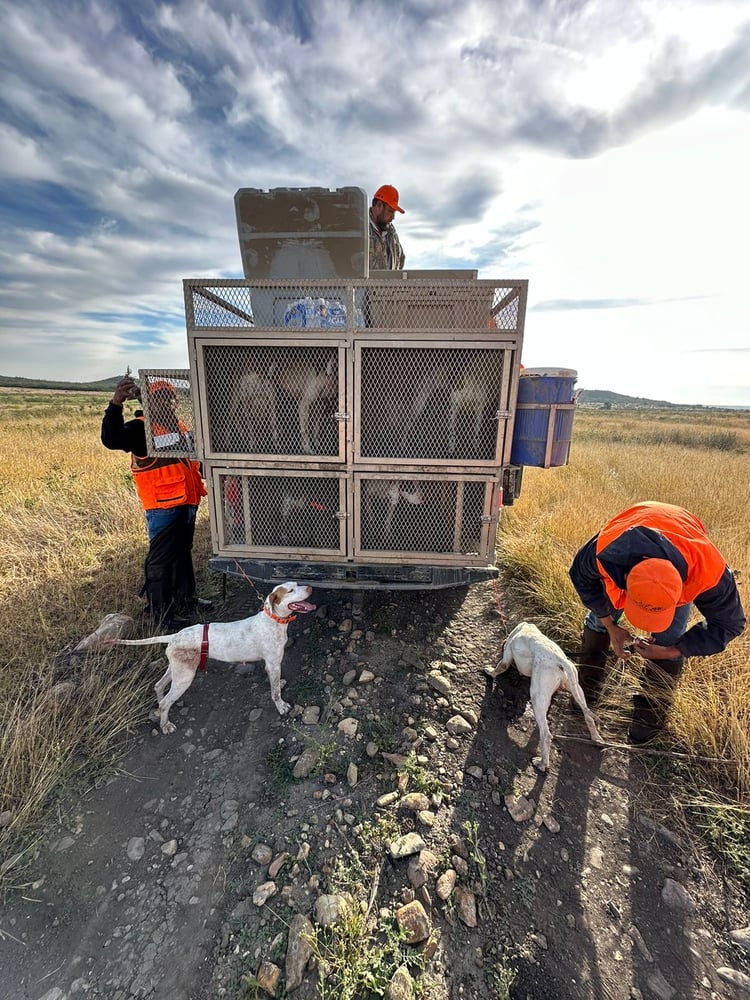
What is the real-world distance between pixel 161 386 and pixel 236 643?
1963mm

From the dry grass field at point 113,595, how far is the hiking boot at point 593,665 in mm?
150

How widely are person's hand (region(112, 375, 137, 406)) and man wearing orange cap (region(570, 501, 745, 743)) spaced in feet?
11.2

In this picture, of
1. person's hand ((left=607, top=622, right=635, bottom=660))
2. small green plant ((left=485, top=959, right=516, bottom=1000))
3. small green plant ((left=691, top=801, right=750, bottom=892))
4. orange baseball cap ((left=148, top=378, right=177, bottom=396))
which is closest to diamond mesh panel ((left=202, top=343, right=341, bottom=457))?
orange baseball cap ((left=148, top=378, right=177, bottom=396))

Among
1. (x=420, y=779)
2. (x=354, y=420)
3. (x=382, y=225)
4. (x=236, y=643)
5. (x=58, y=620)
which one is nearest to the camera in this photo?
(x=420, y=779)

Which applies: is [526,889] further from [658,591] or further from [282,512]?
[282,512]

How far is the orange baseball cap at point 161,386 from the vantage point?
10.8ft

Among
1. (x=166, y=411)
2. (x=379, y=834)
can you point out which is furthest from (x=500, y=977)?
(x=166, y=411)

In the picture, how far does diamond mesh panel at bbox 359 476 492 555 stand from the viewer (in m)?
3.29

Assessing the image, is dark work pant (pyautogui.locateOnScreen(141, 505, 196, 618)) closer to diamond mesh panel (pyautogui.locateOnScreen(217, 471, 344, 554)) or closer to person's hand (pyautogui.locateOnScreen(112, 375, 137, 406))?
diamond mesh panel (pyautogui.locateOnScreen(217, 471, 344, 554))

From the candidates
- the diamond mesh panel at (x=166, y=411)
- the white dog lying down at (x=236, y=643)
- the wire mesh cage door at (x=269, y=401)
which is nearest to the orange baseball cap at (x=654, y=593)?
the white dog lying down at (x=236, y=643)

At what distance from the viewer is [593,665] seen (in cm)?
312

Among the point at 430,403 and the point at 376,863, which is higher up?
the point at 430,403

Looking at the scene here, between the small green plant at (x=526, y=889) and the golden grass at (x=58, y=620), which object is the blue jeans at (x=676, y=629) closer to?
the small green plant at (x=526, y=889)

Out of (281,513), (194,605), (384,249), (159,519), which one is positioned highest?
(384,249)
